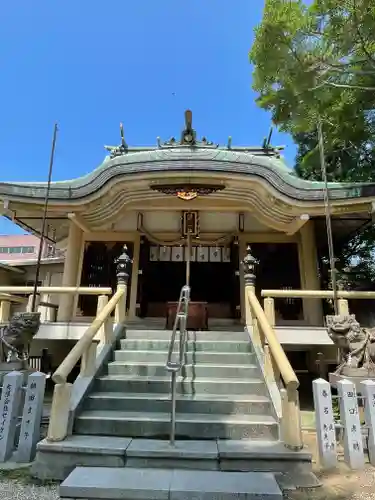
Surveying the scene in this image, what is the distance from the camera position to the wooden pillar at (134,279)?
353 inches

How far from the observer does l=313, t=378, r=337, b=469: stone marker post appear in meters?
3.60

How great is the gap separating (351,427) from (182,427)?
72.5 inches

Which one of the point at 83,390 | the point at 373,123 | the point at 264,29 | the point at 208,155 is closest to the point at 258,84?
the point at 264,29

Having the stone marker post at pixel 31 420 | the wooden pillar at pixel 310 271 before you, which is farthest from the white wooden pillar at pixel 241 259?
the stone marker post at pixel 31 420

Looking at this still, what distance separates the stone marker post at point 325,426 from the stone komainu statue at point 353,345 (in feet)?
4.31

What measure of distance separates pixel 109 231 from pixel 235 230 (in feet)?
11.3

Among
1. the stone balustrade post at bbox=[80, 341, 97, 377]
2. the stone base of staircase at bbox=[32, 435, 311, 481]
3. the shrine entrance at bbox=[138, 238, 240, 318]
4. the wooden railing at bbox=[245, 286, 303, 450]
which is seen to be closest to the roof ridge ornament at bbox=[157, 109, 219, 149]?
the shrine entrance at bbox=[138, 238, 240, 318]

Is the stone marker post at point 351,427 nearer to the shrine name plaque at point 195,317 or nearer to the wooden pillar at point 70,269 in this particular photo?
the shrine name plaque at point 195,317

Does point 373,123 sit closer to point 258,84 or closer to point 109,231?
point 258,84

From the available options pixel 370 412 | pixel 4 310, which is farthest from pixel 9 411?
pixel 370 412

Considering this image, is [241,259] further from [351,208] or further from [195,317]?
[351,208]

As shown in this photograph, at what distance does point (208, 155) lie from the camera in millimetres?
7270

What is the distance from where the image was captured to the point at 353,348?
198 inches

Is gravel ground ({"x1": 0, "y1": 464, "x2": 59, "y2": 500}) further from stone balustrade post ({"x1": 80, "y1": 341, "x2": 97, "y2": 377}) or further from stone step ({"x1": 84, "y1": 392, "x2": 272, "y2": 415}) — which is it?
stone balustrade post ({"x1": 80, "y1": 341, "x2": 97, "y2": 377})
